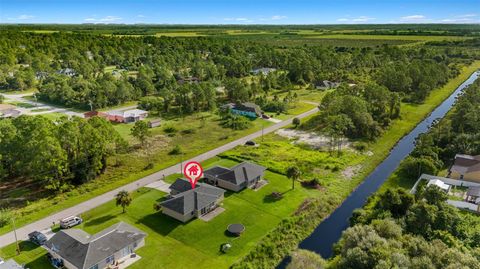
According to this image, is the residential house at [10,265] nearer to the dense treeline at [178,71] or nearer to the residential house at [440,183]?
the residential house at [440,183]

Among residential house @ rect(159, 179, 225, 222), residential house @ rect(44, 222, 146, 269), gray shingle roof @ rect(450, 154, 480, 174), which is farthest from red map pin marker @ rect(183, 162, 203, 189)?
gray shingle roof @ rect(450, 154, 480, 174)

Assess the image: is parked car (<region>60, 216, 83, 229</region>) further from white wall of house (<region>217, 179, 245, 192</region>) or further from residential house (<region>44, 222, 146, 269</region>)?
white wall of house (<region>217, 179, 245, 192</region>)

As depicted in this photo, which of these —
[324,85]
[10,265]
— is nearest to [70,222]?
[10,265]

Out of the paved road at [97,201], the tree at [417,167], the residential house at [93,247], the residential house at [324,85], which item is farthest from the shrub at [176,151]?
the residential house at [324,85]

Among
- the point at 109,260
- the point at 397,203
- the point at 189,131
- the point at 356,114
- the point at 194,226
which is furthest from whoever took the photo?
the point at 189,131

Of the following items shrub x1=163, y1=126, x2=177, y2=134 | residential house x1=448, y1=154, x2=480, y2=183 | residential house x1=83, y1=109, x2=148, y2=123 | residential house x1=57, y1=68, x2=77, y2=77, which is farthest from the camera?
residential house x1=57, y1=68, x2=77, y2=77

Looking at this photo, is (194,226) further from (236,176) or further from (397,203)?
(397,203)

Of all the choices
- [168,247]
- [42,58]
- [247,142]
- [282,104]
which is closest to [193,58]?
[42,58]
